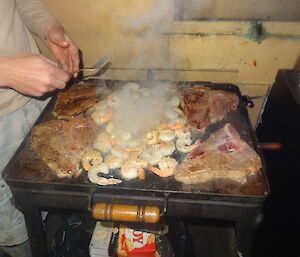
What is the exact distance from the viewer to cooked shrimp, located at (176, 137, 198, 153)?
185 centimetres

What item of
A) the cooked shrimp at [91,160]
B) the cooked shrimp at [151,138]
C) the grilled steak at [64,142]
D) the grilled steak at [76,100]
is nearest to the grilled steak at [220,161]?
the cooked shrimp at [151,138]

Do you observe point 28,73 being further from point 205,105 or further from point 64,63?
point 205,105

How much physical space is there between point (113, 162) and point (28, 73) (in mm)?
735

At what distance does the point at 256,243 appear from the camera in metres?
2.42

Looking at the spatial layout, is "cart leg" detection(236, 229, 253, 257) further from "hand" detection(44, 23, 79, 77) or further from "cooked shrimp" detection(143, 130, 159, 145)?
"hand" detection(44, 23, 79, 77)

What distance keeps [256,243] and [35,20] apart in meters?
2.64

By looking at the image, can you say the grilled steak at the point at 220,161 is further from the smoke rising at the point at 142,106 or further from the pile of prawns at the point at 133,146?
the smoke rising at the point at 142,106

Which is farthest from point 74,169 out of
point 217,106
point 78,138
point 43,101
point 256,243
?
point 256,243

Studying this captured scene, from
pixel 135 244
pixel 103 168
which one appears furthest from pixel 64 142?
pixel 135 244

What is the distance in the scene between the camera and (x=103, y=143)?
1.89 meters

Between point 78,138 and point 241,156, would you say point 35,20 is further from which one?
point 241,156

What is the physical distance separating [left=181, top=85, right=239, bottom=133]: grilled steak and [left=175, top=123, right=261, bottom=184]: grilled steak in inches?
8.4

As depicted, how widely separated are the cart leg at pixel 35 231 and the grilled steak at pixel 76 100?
0.72 m

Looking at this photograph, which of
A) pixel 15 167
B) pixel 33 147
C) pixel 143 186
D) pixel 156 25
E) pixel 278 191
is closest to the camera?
pixel 143 186
